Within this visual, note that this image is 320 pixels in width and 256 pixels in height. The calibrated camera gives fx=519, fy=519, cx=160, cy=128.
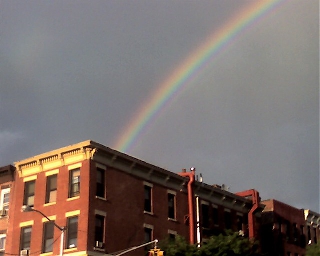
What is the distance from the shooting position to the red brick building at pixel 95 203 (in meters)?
34.2

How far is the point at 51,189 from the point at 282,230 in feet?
86.4

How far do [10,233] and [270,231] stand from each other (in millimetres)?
25768

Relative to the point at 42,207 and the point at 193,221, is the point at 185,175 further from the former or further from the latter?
the point at 42,207

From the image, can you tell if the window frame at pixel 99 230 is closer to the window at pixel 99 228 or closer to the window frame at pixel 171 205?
the window at pixel 99 228

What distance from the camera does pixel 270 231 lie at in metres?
51.1

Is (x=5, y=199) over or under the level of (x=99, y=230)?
over

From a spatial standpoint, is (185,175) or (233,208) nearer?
(185,175)

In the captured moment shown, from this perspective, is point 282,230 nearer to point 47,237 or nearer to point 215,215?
point 215,215

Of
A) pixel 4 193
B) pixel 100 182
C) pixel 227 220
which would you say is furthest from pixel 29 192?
pixel 227 220

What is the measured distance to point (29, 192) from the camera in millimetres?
38031

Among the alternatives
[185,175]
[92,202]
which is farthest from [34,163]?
[185,175]

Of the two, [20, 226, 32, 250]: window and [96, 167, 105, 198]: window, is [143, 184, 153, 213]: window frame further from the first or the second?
[20, 226, 32, 250]: window

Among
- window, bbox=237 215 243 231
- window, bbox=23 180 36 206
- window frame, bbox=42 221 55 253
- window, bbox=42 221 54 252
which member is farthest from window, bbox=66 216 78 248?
window, bbox=237 215 243 231

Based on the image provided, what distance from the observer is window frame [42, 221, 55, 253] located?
35156 mm
